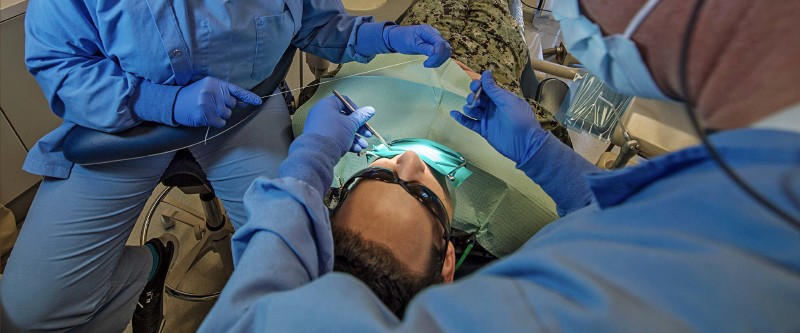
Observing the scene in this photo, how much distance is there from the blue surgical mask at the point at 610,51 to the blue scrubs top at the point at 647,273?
89mm

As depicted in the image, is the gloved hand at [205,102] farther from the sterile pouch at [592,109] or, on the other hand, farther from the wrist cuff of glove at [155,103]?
the sterile pouch at [592,109]

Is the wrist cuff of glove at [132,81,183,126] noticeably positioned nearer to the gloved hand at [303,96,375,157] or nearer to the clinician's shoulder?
the gloved hand at [303,96,375,157]

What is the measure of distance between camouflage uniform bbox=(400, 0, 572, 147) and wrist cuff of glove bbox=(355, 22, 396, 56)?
0.32 m

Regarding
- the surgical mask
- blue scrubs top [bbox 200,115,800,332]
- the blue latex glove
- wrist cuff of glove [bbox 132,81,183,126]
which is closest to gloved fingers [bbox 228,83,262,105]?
wrist cuff of glove [bbox 132,81,183,126]

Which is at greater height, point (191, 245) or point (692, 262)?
point (692, 262)

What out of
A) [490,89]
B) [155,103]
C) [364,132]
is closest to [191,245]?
[155,103]

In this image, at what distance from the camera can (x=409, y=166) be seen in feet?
3.29

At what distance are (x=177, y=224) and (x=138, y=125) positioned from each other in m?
0.91

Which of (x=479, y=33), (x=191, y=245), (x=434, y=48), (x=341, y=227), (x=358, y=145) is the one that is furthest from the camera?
(x=191, y=245)

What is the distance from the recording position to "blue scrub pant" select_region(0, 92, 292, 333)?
1004mm

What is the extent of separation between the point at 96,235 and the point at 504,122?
1.09 meters

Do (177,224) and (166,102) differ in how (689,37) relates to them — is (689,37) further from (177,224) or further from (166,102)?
(177,224)

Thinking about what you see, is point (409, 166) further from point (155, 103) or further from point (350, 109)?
point (155, 103)

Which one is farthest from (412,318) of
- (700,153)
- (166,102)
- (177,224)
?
(177,224)
